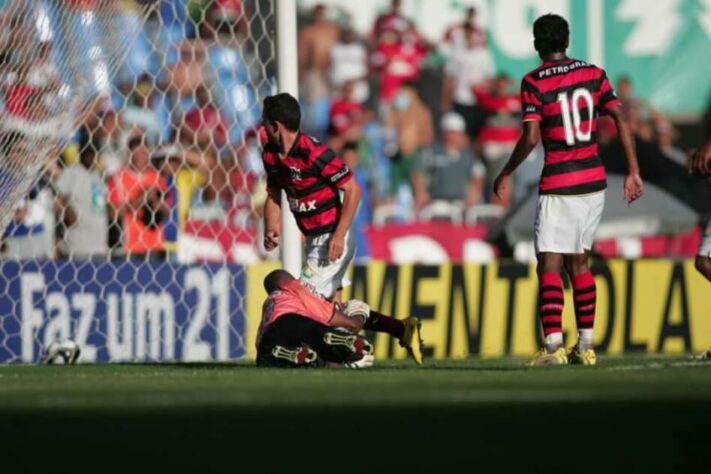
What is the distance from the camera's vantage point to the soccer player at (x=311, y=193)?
26.6 feet

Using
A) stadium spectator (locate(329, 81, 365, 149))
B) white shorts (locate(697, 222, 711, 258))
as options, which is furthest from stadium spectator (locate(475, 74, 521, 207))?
white shorts (locate(697, 222, 711, 258))

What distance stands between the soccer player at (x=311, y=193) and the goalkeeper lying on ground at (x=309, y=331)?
237 mm

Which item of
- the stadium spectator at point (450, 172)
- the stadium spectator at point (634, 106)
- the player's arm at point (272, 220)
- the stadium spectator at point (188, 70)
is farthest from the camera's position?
the stadium spectator at point (634, 106)

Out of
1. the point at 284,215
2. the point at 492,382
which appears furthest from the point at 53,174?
the point at 492,382

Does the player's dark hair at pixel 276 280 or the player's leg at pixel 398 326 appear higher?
the player's dark hair at pixel 276 280

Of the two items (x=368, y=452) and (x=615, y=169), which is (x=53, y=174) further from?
(x=368, y=452)

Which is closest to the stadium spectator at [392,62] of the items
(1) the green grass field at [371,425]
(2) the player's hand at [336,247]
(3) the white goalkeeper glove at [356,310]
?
(3) the white goalkeeper glove at [356,310]

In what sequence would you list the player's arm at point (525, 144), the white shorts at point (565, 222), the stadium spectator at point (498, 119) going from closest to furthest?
1. the player's arm at point (525, 144)
2. the white shorts at point (565, 222)
3. the stadium spectator at point (498, 119)

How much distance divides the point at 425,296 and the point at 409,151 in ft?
17.6

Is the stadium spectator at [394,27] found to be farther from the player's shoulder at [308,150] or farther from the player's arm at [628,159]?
the player's arm at [628,159]

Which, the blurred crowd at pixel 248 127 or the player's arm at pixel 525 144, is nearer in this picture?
the player's arm at pixel 525 144

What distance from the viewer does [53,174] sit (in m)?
10.8

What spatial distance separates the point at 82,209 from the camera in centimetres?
1136

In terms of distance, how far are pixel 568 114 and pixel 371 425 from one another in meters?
3.91
